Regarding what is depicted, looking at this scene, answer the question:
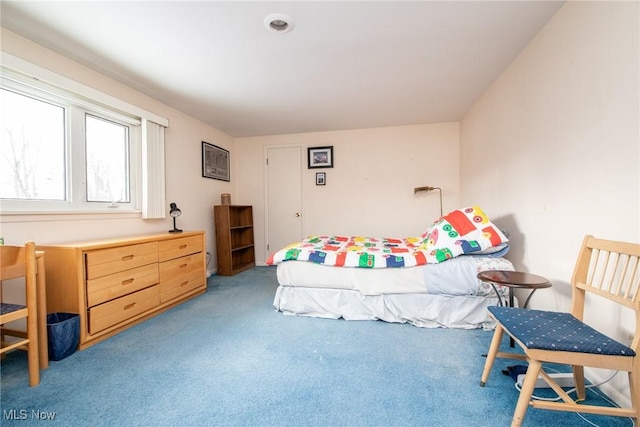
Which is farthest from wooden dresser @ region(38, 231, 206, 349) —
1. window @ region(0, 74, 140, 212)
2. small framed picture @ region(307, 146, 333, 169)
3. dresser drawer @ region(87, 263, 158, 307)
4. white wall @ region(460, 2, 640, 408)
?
white wall @ region(460, 2, 640, 408)

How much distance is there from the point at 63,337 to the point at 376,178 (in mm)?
3882

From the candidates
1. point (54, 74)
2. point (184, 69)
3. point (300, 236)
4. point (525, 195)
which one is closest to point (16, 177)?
point (54, 74)

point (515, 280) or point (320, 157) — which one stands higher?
point (320, 157)

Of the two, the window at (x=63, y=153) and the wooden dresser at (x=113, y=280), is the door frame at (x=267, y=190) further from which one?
the window at (x=63, y=153)

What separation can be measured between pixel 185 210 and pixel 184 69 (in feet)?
5.91

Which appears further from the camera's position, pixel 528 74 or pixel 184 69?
pixel 184 69

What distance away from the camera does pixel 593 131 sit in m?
1.45

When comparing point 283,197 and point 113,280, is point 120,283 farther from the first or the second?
point 283,197

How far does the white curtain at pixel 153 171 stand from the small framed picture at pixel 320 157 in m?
2.17

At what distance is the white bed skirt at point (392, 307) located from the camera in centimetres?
215

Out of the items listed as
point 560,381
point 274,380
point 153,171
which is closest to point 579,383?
point 560,381

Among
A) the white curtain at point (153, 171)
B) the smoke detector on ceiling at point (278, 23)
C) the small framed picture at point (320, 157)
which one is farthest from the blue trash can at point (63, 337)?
the small framed picture at point (320, 157)

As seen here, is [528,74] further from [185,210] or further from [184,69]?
[185,210]

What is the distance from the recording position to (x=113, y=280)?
2.04 m
